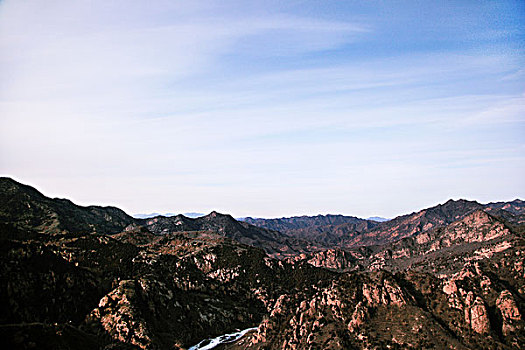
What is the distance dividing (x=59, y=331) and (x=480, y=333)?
201374 mm

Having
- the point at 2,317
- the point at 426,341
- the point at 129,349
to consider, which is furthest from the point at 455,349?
the point at 2,317

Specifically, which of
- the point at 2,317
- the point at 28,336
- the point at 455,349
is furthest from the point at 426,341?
the point at 2,317

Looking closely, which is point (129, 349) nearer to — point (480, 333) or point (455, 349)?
point (455, 349)

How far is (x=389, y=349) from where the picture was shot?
7692 inches

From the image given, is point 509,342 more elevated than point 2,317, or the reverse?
point 2,317

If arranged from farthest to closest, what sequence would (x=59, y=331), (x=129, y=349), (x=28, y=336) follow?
1. (x=129, y=349)
2. (x=59, y=331)
3. (x=28, y=336)

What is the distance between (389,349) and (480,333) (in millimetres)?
50501

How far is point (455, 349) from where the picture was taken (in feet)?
621

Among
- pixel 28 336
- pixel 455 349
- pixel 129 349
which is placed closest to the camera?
pixel 28 336

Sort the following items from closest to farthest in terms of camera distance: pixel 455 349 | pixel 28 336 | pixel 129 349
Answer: pixel 28 336
pixel 129 349
pixel 455 349

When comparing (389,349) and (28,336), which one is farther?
(389,349)

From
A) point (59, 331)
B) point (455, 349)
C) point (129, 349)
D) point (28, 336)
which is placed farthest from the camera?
point (455, 349)

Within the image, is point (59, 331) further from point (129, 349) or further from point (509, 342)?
point (509, 342)

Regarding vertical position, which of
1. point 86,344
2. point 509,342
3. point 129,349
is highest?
point 86,344
